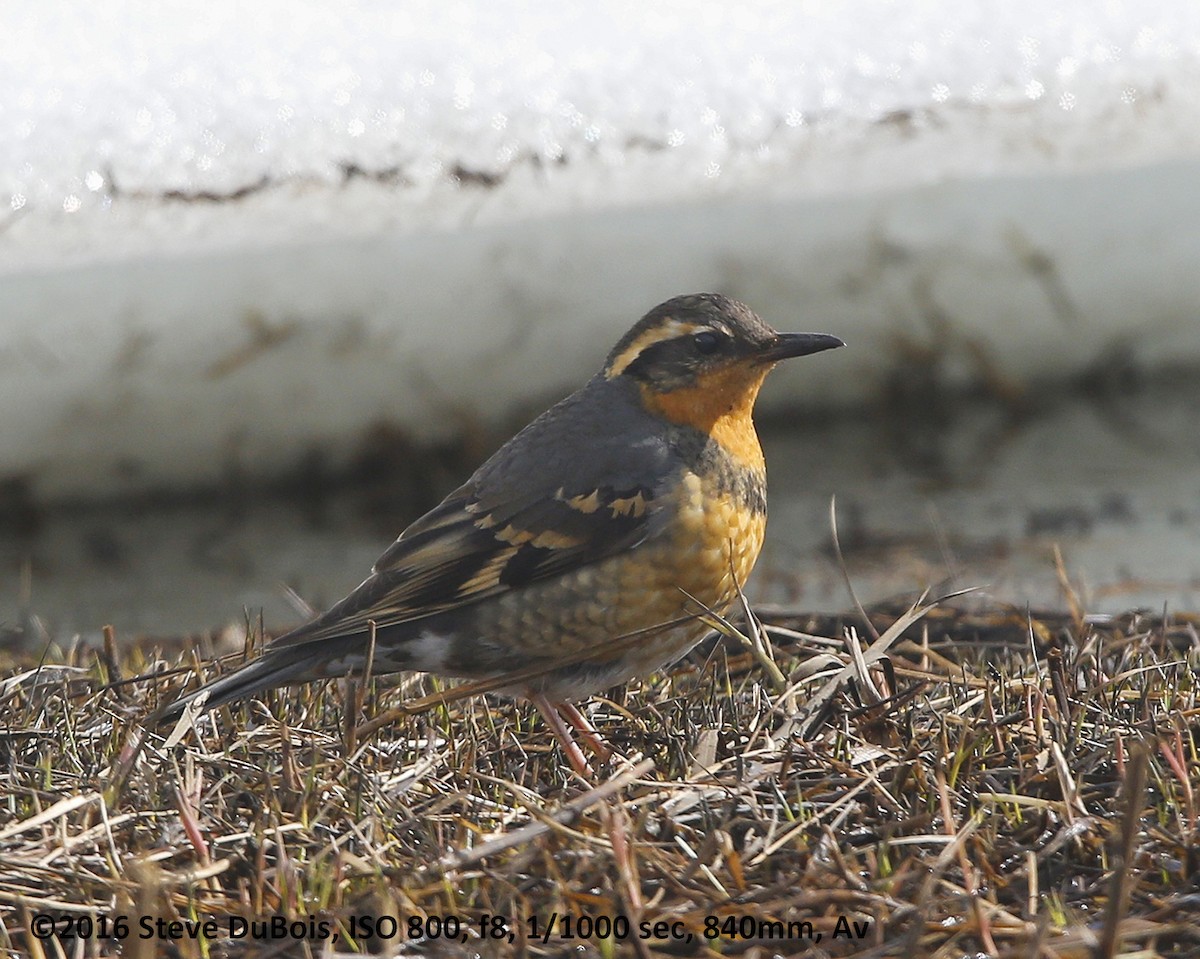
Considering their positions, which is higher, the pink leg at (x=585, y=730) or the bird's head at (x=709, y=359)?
the bird's head at (x=709, y=359)

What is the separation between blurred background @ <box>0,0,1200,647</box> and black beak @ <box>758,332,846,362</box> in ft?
4.75

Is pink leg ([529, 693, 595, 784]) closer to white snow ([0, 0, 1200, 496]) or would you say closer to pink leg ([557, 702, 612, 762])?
pink leg ([557, 702, 612, 762])

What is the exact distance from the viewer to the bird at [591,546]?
12.4 ft

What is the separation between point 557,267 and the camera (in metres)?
5.70

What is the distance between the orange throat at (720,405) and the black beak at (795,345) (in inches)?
2.0

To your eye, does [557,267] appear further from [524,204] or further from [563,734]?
[563,734]

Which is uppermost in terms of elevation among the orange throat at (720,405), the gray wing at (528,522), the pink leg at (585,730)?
the orange throat at (720,405)

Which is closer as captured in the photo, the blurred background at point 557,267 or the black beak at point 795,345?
the black beak at point 795,345

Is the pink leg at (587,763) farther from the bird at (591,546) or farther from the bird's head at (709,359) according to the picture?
the bird's head at (709,359)

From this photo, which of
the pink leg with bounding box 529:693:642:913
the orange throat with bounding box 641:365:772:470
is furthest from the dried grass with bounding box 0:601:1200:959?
the orange throat with bounding box 641:365:772:470

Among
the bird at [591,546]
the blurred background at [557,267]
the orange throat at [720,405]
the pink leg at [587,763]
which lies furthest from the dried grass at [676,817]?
the blurred background at [557,267]

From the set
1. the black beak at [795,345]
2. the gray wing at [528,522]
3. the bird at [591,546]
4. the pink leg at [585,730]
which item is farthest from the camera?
the black beak at [795,345]

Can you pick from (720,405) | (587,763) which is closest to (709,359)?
(720,405)

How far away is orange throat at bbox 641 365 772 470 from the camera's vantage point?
4.25 meters
